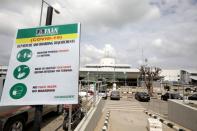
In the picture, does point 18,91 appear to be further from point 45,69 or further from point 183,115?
point 183,115

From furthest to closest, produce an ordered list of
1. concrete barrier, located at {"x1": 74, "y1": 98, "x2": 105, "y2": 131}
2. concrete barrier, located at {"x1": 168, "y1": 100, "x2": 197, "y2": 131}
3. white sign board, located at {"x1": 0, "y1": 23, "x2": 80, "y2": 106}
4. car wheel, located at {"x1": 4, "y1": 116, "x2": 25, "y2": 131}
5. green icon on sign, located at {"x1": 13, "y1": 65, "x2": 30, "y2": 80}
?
concrete barrier, located at {"x1": 168, "y1": 100, "x2": 197, "y2": 131} < concrete barrier, located at {"x1": 74, "y1": 98, "x2": 105, "y2": 131} < car wheel, located at {"x1": 4, "y1": 116, "x2": 25, "y2": 131} < green icon on sign, located at {"x1": 13, "y1": 65, "x2": 30, "y2": 80} < white sign board, located at {"x1": 0, "y1": 23, "x2": 80, "y2": 106}

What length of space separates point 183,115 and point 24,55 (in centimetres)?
1064

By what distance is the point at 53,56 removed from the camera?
10.7ft

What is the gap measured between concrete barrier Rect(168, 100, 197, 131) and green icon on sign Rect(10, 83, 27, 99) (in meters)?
8.96

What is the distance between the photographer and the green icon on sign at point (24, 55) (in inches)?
130

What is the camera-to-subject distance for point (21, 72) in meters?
3.25

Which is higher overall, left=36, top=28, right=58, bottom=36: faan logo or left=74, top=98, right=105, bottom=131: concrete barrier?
left=36, top=28, right=58, bottom=36: faan logo

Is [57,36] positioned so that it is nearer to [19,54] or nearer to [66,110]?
[19,54]

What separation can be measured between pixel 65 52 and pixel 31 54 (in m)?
0.60

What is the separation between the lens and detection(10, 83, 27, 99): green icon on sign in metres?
3.15

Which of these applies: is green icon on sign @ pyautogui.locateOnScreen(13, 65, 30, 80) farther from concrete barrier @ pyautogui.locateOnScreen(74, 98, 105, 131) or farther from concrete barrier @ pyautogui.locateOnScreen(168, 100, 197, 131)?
concrete barrier @ pyautogui.locateOnScreen(168, 100, 197, 131)

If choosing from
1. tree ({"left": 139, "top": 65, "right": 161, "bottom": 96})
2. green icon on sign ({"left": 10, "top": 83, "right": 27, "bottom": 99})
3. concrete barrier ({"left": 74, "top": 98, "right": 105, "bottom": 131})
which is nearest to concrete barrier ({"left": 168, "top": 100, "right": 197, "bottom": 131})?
concrete barrier ({"left": 74, "top": 98, "right": 105, "bottom": 131})

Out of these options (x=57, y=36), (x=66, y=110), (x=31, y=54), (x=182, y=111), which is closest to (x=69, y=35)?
(x=57, y=36)

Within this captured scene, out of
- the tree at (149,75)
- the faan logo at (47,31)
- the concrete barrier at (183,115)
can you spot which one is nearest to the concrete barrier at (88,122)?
the faan logo at (47,31)
